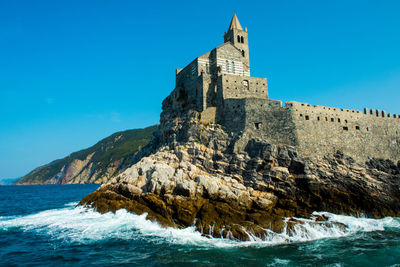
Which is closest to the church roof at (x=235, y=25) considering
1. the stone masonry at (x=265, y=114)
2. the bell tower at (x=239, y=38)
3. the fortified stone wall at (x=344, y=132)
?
the bell tower at (x=239, y=38)

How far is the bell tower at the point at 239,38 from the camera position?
42828mm

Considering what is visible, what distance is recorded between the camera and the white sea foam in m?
19.3

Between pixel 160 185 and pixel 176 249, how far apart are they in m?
7.97

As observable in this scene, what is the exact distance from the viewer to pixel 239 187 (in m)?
25.1

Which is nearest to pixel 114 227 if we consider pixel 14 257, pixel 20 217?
pixel 14 257

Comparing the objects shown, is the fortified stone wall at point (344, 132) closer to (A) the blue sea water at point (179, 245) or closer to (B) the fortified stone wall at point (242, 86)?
(B) the fortified stone wall at point (242, 86)

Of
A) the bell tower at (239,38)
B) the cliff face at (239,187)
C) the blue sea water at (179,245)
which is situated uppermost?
the bell tower at (239,38)

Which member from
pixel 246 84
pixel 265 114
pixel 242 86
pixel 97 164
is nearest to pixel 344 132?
pixel 265 114

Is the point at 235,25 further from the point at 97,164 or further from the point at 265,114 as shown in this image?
the point at 97,164

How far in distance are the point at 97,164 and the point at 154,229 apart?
434 feet

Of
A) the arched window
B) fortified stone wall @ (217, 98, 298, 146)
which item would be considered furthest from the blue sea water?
the arched window

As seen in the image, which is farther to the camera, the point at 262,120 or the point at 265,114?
the point at 265,114

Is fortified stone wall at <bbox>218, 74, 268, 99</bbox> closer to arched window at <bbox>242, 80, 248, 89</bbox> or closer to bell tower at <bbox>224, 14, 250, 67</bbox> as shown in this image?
arched window at <bbox>242, 80, 248, 89</bbox>

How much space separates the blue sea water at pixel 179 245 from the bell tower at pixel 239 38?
27154 millimetres
